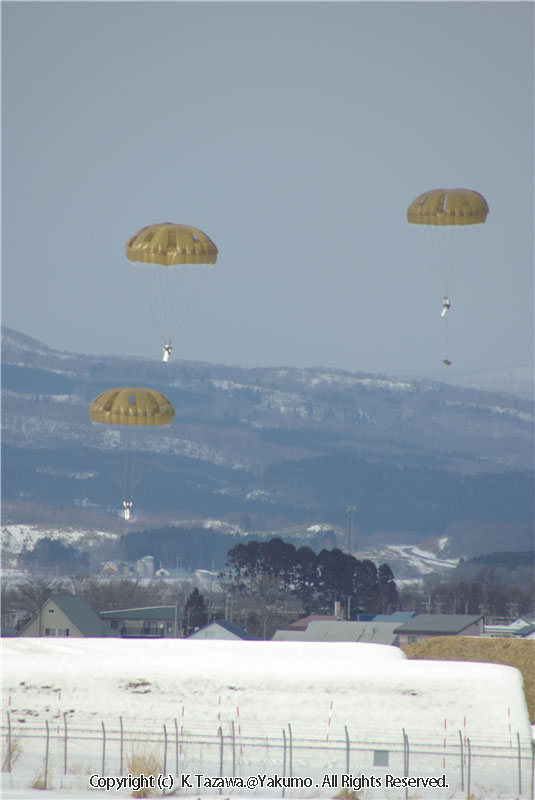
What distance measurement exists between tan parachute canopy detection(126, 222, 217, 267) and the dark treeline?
70.0 metres

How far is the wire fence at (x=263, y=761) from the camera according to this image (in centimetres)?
2933

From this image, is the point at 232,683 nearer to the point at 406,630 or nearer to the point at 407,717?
the point at 407,717

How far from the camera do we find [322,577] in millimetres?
123125

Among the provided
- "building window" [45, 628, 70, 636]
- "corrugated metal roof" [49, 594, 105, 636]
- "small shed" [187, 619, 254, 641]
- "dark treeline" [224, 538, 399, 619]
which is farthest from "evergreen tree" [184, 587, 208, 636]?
"dark treeline" [224, 538, 399, 619]

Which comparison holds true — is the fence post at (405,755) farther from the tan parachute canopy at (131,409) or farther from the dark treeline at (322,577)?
the dark treeline at (322,577)

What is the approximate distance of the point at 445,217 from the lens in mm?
52062

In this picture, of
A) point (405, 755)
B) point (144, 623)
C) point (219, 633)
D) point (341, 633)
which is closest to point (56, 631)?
point (144, 623)

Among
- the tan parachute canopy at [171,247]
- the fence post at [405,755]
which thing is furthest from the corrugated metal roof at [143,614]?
the fence post at [405,755]

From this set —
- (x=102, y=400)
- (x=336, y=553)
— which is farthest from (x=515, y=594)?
(x=102, y=400)

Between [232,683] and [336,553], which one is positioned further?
[336,553]

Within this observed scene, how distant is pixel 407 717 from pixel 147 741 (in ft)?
20.6

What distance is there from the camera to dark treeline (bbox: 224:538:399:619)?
11944 cm

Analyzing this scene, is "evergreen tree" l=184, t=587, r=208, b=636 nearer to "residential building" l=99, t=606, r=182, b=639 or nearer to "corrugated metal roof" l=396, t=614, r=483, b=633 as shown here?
"residential building" l=99, t=606, r=182, b=639

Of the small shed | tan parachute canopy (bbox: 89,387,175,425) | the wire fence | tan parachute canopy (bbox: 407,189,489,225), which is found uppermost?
tan parachute canopy (bbox: 407,189,489,225)
